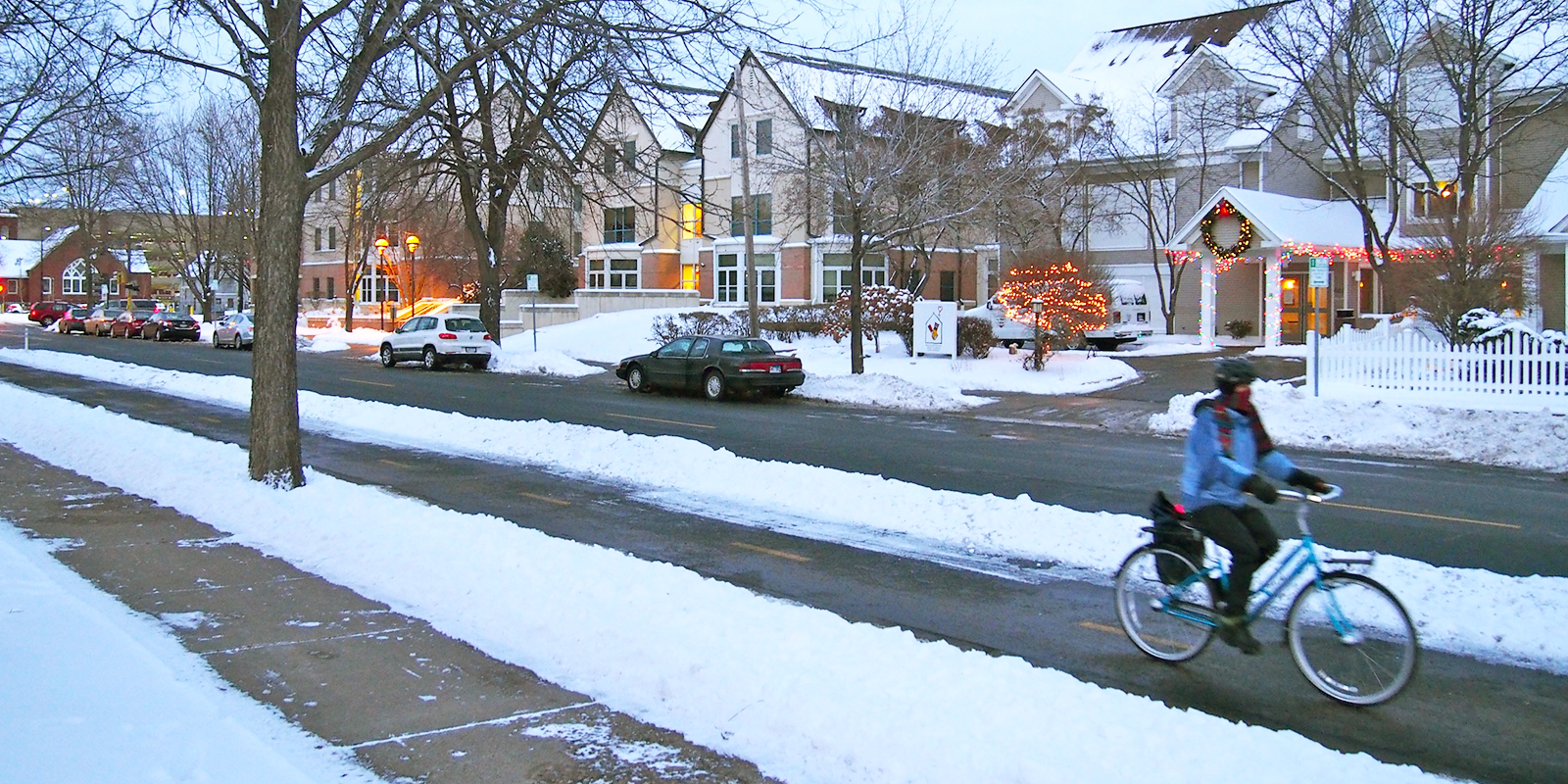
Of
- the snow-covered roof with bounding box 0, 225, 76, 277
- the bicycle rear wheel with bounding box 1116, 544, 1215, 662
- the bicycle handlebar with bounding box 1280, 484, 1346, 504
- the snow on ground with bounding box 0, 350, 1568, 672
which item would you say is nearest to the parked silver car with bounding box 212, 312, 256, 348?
the snow on ground with bounding box 0, 350, 1568, 672

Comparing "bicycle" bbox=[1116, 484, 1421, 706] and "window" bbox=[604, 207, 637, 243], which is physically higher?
"window" bbox=[604, 207, 637, 243]

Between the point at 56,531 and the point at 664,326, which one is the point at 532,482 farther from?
the point at 664,326

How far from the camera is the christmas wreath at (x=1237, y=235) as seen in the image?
33.5m

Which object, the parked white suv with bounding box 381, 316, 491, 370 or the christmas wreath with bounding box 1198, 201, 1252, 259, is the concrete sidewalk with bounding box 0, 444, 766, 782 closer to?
the parked white suv with bounding box 381, 316, 491, 370

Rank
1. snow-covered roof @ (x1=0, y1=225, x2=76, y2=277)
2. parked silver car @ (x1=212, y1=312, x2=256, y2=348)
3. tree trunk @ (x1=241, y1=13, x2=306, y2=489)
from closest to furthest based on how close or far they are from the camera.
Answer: tree trunk @ (x1=241, y1=13, x2=306, y2=489) → parked silver car @ (x1=212, y1=312, x2=256, y2=348) → snow-covered roof @ (x1=0, y1=225, x2=76, y2=277)

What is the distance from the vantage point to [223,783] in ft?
15.2

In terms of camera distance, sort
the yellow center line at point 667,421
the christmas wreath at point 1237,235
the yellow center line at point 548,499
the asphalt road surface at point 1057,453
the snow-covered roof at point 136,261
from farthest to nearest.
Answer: the snow-covered roof at point 136,261
the christmas wreath at point 1237,235
the yellow center line at point 667,421
the yellow center line at point 548,499
the asphalt road surface at point 1057,453

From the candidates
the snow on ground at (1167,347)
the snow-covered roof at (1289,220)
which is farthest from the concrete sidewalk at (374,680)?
the snow-covered roof at (1289,220)

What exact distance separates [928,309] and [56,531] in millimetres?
23870

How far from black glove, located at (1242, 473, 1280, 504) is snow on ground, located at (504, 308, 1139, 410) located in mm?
16721

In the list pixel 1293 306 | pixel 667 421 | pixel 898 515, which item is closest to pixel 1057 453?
pixel 898 515

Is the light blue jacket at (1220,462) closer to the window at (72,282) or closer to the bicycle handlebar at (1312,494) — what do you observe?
the bicycle handlebar at (1312,494)

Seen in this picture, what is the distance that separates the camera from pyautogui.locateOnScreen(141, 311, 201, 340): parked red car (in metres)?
51.6

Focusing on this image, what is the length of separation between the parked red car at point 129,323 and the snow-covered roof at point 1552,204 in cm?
5450
